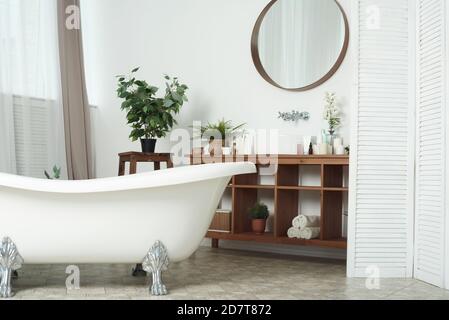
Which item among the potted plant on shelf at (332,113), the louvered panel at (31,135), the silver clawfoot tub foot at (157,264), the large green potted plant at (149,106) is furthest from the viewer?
the louvered panel at (31,135)

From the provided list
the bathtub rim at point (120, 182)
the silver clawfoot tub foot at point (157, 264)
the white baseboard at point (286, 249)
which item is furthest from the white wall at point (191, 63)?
the silver clawfoot tub foot at point (157, 264)

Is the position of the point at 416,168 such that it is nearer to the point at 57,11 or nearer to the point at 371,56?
the point at 371,56

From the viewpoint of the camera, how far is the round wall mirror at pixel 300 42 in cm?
392

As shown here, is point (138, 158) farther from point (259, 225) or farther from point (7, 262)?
point (7, 262)

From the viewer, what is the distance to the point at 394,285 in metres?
2.90

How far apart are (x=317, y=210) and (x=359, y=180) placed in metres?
0.88

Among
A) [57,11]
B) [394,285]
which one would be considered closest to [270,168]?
[394,285]

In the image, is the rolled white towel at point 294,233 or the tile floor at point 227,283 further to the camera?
the rolled white towel at point 294,233

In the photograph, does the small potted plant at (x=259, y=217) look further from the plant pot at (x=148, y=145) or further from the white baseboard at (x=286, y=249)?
the plant pot at (x=148, y=145)

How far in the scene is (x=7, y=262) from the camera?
2.43 meters

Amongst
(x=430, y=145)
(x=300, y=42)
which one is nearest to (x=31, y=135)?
(x=300, y=42)

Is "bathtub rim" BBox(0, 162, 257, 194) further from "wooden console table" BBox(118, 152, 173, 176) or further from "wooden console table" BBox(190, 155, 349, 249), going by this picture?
"wooden console table" BBox(118, 152, 173, 176)

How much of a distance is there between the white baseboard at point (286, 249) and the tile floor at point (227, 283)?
0.71 ft

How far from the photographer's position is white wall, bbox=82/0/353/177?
4.22 m
